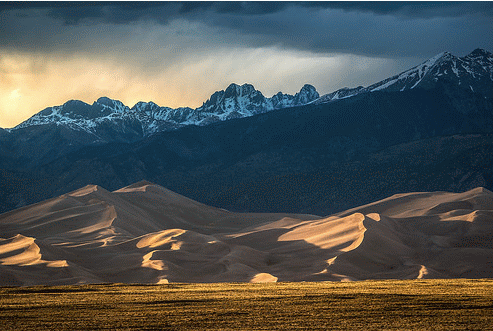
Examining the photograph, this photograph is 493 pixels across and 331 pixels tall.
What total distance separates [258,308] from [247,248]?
47.8 meters

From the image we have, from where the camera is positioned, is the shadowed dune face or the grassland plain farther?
the shadowed dune face

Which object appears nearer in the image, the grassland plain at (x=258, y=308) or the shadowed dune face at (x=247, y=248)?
the grassland plain at (x=258, y=308)

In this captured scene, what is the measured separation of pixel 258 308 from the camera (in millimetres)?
28797

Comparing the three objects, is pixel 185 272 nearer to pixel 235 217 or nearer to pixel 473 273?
pixel 473 273

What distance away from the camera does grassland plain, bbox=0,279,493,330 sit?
81.8ft

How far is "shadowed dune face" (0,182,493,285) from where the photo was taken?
6238cm

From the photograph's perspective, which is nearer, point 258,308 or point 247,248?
point 258,308

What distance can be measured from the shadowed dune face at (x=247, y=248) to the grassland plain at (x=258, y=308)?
874 inches

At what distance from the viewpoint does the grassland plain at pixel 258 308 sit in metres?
24.9

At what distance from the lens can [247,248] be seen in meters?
76.5

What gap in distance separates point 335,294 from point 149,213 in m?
92.8

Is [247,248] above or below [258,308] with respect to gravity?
below

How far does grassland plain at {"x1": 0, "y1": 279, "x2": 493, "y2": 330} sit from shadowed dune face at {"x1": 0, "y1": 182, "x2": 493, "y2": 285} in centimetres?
2219

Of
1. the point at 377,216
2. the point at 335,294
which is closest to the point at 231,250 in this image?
the point at 377,216
